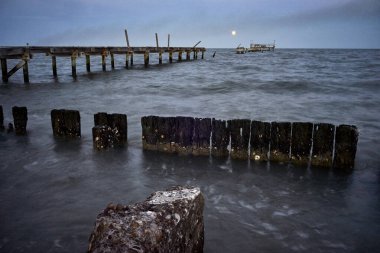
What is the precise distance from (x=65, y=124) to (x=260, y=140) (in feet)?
14.7

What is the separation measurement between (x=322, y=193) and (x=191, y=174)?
2.14 metres

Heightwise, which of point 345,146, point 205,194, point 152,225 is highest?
point 152,225

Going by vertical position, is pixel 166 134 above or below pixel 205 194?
above

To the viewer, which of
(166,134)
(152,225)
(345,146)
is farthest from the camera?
(166,134)

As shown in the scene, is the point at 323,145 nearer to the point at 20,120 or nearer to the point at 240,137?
the point at 240,137

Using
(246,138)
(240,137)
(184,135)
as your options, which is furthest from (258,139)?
(184,135)

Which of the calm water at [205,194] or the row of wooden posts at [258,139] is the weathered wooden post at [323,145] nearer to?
the row of wooden posts at [258,139]

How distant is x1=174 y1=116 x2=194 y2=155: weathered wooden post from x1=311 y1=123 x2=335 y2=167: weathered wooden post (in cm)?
227

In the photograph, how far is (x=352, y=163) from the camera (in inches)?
213

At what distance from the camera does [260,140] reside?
5.55m

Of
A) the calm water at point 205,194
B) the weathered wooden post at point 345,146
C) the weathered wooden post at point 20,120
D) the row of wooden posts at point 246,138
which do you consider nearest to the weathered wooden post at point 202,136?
the row of wooden posts at point 246,138

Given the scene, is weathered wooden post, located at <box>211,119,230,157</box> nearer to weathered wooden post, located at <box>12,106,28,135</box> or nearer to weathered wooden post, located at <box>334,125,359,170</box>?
weathered wooden post, located at <box>334,125,359,170</box>

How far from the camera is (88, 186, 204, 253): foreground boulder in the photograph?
1.73 m

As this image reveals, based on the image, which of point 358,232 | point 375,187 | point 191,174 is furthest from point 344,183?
point 191,174
